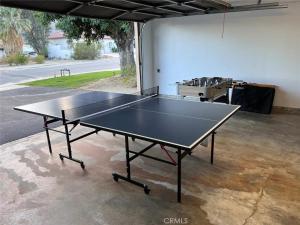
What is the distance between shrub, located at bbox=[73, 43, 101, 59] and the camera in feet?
58.7

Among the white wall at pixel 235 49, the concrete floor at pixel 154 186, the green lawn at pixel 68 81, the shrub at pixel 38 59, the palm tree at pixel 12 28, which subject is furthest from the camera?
the shrub at pixel 38 59

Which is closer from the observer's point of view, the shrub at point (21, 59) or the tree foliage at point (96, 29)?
the tree foliage at point (96, 29)

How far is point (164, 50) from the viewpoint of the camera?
7.17m

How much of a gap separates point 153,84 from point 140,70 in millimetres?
677

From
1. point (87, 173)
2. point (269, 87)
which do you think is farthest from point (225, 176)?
point (269, 87)

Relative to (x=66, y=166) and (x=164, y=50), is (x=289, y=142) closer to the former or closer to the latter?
(x=66, y=166)

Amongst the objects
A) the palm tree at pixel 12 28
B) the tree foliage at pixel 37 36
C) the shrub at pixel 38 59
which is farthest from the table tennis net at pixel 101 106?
the shrub at pixel 38 59

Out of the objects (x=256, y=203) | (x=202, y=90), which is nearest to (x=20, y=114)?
(x=202, y=90)

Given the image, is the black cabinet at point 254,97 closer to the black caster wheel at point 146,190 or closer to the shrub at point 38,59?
the black caster wheel at point 146,190

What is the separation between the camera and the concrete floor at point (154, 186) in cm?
248

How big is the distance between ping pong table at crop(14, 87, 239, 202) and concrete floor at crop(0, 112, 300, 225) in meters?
0.20

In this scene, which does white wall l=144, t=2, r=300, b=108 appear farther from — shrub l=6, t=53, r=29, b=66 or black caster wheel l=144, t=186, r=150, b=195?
shrub l=6, t=53, r=29, b=66

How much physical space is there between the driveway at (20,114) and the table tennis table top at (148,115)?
180 cm

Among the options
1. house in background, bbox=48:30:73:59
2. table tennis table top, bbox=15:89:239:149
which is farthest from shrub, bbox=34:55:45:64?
table tennis table top, bbox=15:89:239:149
